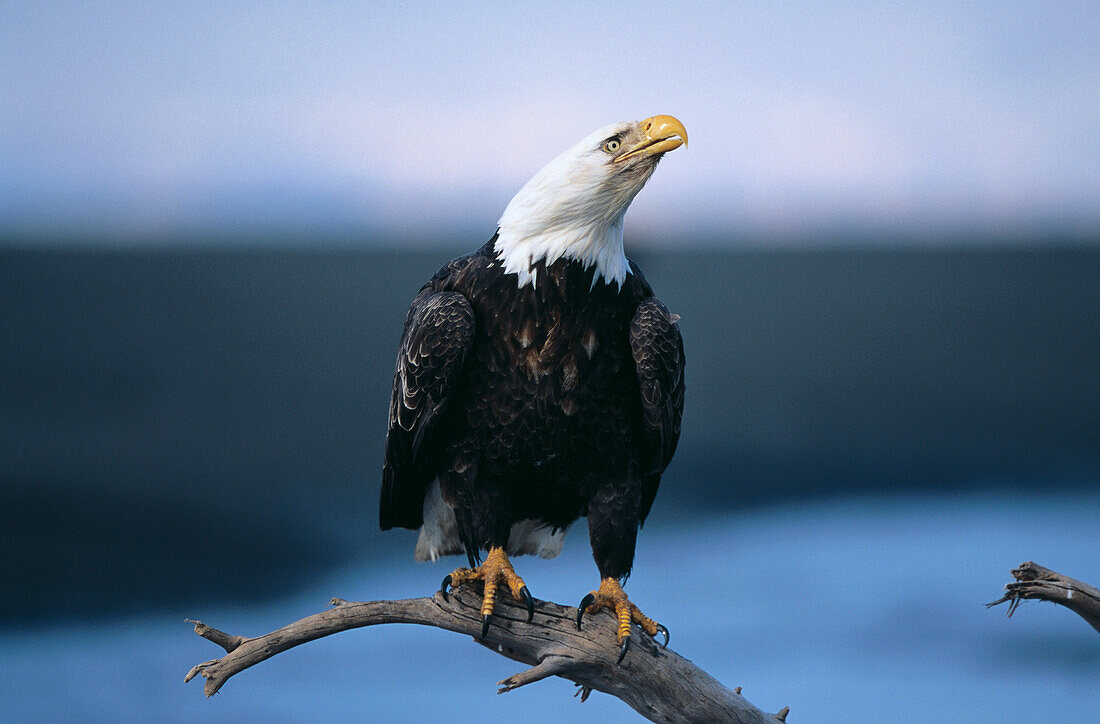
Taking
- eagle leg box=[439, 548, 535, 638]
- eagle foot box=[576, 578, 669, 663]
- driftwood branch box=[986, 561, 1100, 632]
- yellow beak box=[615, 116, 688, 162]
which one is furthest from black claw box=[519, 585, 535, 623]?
driftwood branch box=[986, 561, 1100, 632]

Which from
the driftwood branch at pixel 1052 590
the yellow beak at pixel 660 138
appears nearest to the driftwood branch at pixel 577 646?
the driftwood branch at pixel 1052 590

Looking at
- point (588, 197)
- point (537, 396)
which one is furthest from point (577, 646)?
point (588, 197)

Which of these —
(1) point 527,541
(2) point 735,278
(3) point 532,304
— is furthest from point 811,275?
(3) point 532,304

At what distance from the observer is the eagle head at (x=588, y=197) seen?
2115 mm

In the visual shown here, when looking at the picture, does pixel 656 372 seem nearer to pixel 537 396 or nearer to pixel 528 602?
pixel 537 396

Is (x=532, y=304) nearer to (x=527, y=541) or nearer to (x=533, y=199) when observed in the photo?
(x=533, y=199)

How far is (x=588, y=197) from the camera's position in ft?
6.98

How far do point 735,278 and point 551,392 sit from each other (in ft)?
9.33

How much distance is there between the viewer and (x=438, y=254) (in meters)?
4.42

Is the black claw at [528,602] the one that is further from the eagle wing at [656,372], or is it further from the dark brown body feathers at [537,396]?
the eagle wing at [656,372]

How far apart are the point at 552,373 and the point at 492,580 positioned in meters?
0.51

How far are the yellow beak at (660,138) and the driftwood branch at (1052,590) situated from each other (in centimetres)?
133

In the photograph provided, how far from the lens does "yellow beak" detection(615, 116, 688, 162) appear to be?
6.88ft

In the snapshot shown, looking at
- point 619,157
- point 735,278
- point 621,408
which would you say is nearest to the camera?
point 619,157
